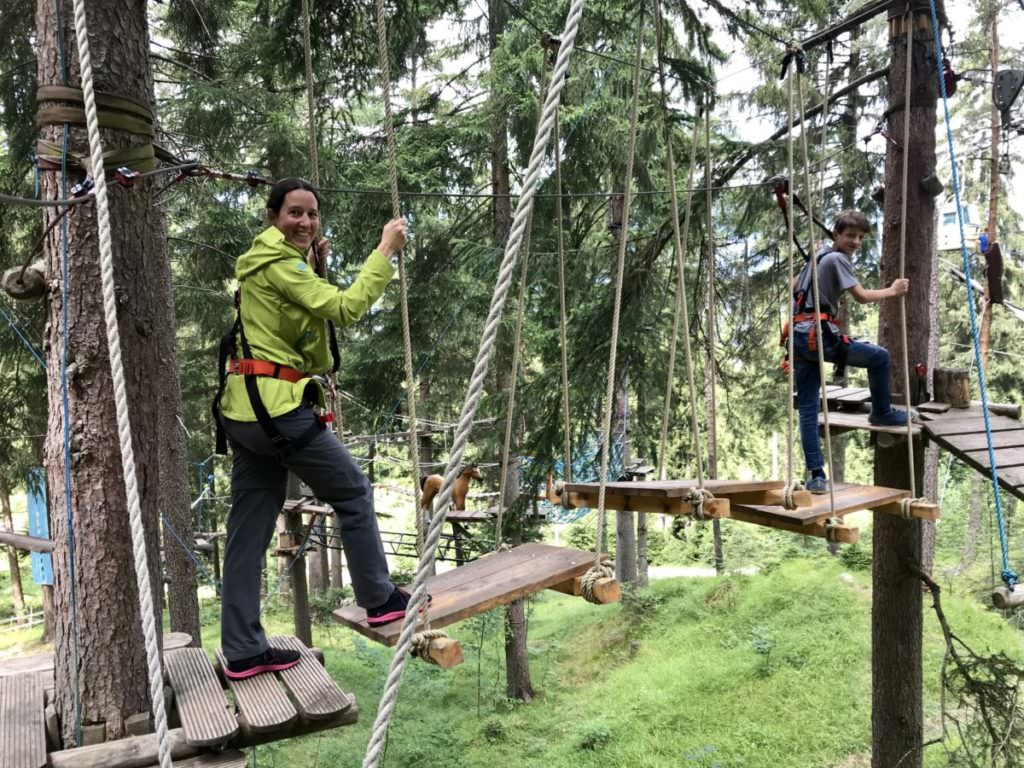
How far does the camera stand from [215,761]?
1.93 metres

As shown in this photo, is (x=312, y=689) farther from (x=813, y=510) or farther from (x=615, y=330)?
(x=813, y=510)

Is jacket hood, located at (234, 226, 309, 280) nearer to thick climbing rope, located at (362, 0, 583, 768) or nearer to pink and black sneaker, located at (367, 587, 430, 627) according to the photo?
pink and black sneaker, located at (367, 587, 430, 627)

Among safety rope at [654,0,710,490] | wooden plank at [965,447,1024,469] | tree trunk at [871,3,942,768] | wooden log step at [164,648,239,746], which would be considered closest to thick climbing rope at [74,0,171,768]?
wooden log step at [164,648,239,746]

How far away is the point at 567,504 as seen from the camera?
3227 millimetres

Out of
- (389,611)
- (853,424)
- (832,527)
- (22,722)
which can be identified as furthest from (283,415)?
(853,424)

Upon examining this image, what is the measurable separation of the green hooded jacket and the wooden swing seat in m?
0.81

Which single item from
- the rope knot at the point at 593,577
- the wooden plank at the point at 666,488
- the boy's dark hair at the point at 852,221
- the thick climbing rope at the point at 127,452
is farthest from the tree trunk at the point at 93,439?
the boy's dark hair at the point at 852,221

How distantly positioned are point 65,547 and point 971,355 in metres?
14.8

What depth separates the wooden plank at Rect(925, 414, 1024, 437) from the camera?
4430mm

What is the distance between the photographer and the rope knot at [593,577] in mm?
2480

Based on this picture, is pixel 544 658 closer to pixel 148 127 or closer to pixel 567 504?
pixel 567 504

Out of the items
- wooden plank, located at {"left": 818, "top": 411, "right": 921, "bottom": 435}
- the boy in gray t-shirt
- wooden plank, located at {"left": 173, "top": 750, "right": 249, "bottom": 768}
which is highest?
the boy in gray t-shirt

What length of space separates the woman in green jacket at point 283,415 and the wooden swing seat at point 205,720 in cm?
13

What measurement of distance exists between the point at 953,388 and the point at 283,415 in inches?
183
